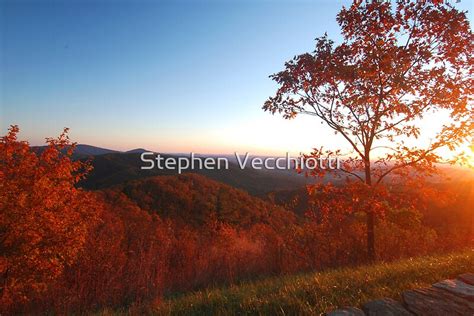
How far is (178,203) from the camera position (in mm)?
44406

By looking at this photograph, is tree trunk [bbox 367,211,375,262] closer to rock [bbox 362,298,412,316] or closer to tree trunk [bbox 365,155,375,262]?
tree trunk [bbox 365,155,375,262]

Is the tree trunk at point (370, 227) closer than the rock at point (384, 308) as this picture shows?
No

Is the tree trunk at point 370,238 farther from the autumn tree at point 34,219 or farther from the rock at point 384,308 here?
the autumn tree at point 34,219

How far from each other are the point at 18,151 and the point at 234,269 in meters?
5.87

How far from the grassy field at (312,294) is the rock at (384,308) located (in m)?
0.22

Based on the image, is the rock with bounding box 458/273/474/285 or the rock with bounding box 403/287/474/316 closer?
the rock with bounding box 403/287/474/316

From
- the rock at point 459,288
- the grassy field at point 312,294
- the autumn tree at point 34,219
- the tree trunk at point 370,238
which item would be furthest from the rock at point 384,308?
the autumn tree at point 34,219

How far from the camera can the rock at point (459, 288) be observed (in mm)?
3465

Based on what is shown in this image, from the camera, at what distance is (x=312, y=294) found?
374 cm

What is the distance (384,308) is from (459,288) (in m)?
1.25

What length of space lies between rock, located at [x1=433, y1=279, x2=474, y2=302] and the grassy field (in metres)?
0.28

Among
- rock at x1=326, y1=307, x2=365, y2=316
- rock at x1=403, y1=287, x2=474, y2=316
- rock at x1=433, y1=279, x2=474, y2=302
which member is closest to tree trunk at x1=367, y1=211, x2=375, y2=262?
rock at x1=433, y1=279, x2=474, y2=302

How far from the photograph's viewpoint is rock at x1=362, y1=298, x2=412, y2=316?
3.06 m

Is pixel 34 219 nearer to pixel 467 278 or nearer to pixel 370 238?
pixel 370 238
